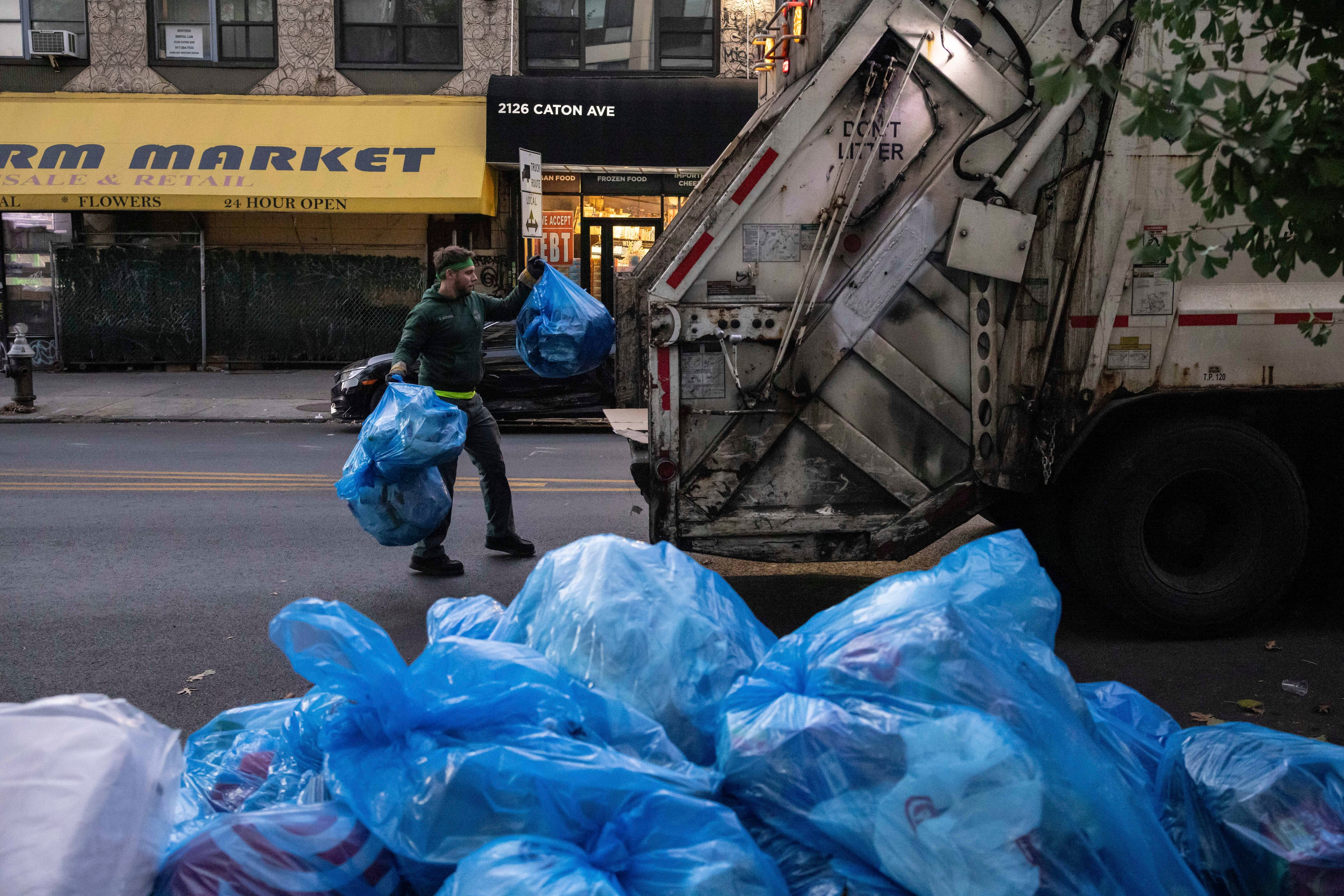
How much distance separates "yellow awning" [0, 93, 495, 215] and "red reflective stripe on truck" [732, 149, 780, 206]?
13.3 meters

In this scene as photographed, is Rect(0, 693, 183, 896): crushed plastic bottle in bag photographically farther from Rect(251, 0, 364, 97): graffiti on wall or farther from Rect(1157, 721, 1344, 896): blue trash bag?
Rect(251, 0, 364, 97): graffiti on wall

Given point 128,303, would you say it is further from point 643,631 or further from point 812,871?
point 812,871

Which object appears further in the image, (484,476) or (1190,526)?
(484,476)

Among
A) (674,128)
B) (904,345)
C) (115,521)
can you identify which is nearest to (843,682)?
(904,345)

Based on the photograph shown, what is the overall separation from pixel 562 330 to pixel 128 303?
48.2 feet

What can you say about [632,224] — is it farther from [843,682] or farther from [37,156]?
[843,682]

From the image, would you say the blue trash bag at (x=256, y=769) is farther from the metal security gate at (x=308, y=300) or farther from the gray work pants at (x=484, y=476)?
the metal security gate at (x=308, y=300)

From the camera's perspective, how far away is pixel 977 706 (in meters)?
2.36

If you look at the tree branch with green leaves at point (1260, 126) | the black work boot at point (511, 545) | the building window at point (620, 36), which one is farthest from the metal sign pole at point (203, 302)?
the tree branch with green leaves at point (1260, 126)

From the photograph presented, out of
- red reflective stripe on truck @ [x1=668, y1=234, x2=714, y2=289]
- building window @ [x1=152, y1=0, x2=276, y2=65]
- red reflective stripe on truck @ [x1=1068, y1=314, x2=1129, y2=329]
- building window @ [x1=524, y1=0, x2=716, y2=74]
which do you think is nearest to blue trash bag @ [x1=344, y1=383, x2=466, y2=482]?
red reflective stripe on truck @ [x1=668, y1=234, x2=714, y2=289]

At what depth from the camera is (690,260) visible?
4.64m

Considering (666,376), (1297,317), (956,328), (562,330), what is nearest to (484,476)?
(562,330)

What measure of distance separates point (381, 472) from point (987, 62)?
3.38 m

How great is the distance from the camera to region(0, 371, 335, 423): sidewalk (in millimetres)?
13719
